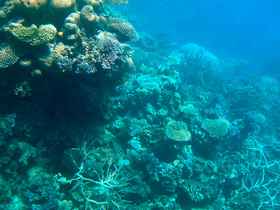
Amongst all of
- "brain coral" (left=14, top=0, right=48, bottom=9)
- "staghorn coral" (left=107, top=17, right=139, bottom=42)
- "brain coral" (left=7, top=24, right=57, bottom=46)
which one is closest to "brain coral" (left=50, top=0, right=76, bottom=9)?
"brain coral" (left=14, top=0, right=48, bottom=9)

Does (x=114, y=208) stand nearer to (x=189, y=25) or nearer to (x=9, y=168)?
(x=9, y=168)

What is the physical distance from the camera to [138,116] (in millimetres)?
6043

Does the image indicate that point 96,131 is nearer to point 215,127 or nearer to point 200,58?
point 215,127

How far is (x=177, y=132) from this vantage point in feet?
16.8

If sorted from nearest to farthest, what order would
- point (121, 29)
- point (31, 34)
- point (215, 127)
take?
point (31, 34)
point (121, 29)
point (215, 127)

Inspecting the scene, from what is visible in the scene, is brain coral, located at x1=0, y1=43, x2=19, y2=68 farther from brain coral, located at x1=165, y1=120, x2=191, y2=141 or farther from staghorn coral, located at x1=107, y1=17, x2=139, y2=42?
brain coral, located at x1=165, y1=120, x2=191, y2=141

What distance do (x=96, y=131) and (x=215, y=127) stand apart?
4079 mm

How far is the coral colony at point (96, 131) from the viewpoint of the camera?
11.5 feet

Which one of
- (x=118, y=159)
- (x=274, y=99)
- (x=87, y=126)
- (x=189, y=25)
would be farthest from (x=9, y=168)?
(x=189, y=25)

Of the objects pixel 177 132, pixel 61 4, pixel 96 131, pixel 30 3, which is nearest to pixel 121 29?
pixel 61 4

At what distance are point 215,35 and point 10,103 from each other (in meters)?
40.4

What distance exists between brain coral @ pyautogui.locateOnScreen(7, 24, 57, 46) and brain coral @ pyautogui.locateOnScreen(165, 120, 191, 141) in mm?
4017

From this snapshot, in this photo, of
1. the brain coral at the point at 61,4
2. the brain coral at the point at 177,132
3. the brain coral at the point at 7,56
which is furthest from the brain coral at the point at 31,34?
the brain coral at the point at 177,132

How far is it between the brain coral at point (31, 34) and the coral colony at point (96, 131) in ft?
0.06
